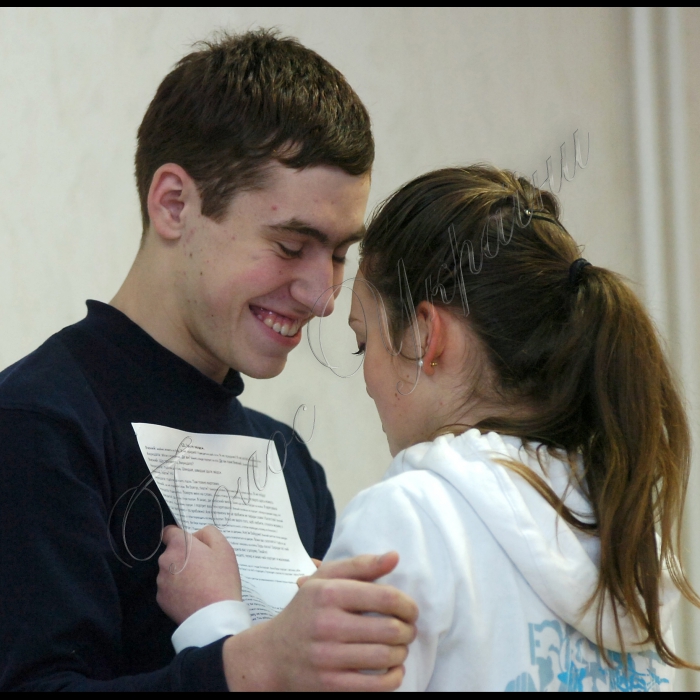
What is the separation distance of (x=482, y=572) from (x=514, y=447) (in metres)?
0.14

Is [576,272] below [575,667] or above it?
above

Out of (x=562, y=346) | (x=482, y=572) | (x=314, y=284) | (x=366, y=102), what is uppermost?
(x=366, y=102)

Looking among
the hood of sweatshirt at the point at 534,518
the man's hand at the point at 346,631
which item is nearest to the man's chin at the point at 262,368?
the hood of sweatshirt at the point at 534,518

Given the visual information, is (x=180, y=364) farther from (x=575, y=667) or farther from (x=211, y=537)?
(x=575, y=667)

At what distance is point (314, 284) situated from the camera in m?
1.26

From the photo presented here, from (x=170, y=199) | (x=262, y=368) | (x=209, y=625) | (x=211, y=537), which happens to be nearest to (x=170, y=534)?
(x=211, y=537)

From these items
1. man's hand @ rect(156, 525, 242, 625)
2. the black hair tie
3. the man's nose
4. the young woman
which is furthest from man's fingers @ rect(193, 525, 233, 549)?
the black hair tie

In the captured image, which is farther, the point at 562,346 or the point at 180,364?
the point at 180,364

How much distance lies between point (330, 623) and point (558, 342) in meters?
0.42

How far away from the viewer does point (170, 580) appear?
104cm

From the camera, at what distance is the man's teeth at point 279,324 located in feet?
4.16

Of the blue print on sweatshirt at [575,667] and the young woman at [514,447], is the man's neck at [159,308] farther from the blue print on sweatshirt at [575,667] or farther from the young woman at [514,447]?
the blue print on sweatshirt at [575,667]

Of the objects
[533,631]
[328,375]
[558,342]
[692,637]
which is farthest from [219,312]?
[692,637]

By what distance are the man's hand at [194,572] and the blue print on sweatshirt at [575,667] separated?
0.34 metres
